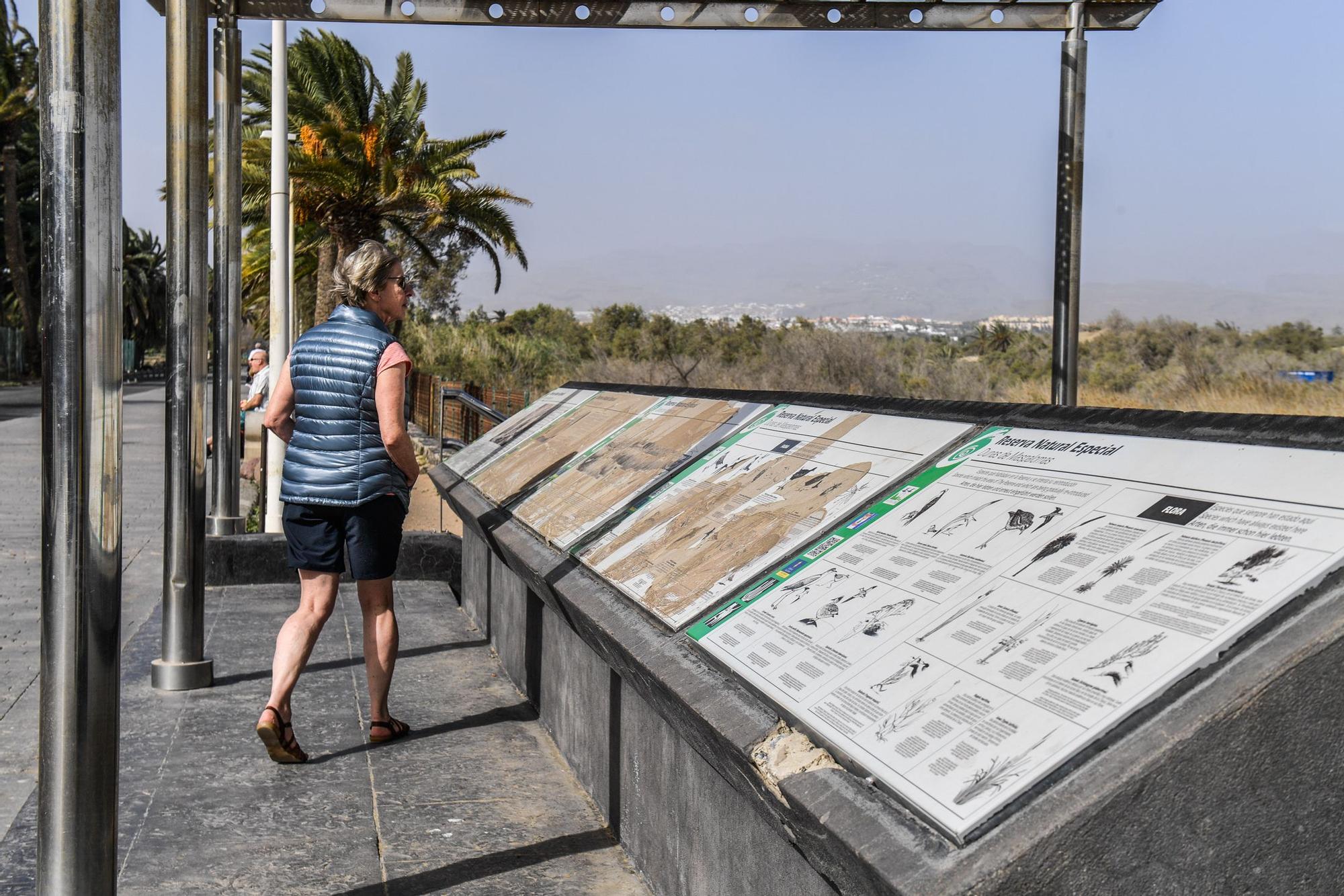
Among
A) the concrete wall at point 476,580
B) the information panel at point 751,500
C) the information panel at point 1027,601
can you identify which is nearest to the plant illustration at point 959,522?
the information panel at point 1027,601

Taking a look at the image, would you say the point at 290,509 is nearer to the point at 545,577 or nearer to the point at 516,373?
the point at 545,577

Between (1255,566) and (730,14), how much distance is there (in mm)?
4845

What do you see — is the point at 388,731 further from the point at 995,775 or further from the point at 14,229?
the point at 14,229

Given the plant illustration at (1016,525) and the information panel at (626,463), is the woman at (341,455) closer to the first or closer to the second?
the information panel at (626,463)

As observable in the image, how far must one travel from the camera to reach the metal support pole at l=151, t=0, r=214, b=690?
5117 mm

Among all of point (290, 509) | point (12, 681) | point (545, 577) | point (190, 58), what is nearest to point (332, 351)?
point (290, 509)

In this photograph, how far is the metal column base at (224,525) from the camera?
25.6 feet

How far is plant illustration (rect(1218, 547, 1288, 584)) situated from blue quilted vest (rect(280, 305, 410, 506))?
2.86m

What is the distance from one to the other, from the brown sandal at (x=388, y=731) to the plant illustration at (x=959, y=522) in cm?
→ 265

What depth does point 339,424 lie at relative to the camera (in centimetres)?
421

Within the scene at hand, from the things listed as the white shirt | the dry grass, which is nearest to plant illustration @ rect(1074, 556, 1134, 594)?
the white shirt

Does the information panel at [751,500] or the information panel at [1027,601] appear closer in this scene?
the information panel at [1027,601]

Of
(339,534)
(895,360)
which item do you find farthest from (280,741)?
(895,360)

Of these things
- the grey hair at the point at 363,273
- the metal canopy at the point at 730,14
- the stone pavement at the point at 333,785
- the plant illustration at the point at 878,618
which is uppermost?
the metal canopy at the point at 730,14
